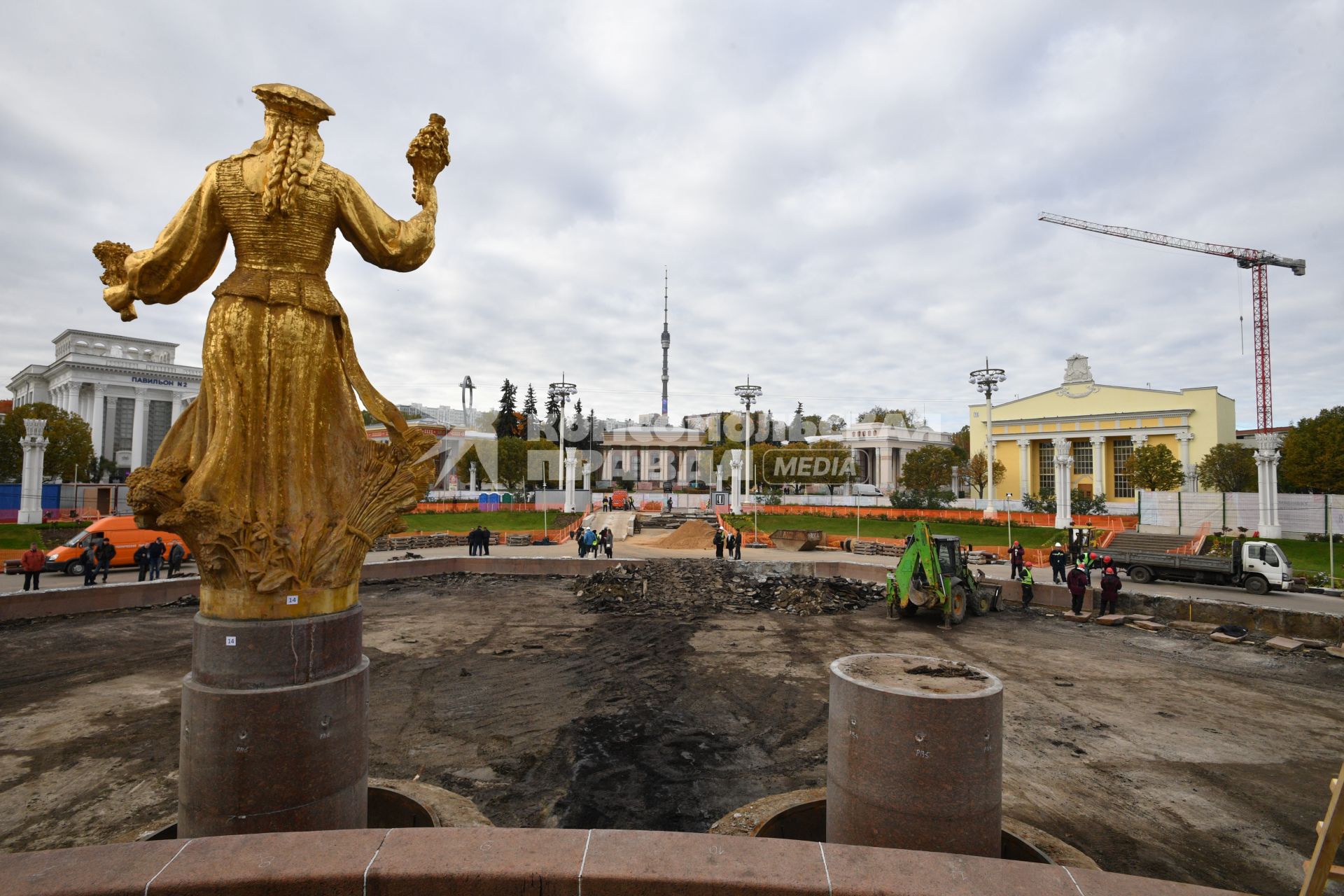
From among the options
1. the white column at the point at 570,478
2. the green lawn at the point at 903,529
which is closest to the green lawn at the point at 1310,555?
the green lawn at the point at 903,529

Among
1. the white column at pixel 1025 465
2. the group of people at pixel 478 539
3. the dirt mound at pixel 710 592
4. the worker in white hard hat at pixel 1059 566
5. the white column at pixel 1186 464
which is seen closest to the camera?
the dirt mound at pixel 710 592

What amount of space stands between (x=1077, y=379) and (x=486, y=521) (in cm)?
5337

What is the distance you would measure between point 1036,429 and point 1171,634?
170 feet

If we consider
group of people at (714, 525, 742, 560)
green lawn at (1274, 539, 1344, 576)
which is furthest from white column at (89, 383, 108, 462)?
green lawn at (1274, 539, 1344, 576)

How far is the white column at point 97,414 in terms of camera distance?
64.4m

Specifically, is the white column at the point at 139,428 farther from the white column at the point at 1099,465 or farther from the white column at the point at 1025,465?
the white column at the point at 1099,465

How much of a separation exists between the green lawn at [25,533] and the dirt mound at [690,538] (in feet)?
79.7

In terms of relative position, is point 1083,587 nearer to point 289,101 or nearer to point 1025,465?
point 289,101

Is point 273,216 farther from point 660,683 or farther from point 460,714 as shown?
point 660,683

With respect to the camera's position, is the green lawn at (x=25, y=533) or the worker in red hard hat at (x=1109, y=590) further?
the green lawn at (x=25, y=533)

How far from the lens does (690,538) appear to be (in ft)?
110

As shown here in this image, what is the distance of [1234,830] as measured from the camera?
6.33 meters

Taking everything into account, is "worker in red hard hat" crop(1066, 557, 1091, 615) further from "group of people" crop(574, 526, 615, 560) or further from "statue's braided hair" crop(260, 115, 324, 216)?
"statue's braided hair" crop(260, 115, 324, 216)

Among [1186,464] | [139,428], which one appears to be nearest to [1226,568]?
[1186,464]
